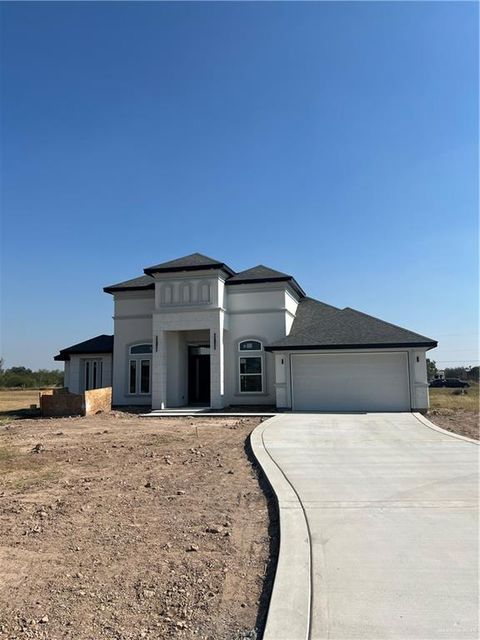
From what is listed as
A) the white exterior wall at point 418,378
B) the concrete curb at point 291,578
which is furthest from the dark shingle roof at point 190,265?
the concrete curb at point 291,578

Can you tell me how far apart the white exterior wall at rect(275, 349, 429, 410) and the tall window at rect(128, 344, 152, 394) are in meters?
7.05

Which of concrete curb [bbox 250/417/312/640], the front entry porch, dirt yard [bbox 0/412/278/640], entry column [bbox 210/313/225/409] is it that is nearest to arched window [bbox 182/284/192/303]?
the front entry porch

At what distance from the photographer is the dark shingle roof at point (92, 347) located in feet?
88.2

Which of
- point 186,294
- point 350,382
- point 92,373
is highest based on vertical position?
point 186,294

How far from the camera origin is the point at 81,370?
27.4 m

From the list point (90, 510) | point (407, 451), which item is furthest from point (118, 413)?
point (90, 510)

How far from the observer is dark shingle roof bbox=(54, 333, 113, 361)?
26.9 m

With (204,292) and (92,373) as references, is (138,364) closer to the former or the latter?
(92,373)

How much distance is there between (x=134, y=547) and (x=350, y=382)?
17.1 meters

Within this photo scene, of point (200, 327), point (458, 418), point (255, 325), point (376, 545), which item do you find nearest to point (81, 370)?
point (200, 327)

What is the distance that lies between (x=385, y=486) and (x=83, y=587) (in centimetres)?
495

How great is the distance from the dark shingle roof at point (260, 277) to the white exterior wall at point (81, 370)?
27.7ft

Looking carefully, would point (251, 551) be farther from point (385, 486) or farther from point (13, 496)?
point (13, 496)

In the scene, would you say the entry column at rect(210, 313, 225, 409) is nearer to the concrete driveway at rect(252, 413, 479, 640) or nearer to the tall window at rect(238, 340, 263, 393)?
the tall window at rect(238, 340, 263, 393)
